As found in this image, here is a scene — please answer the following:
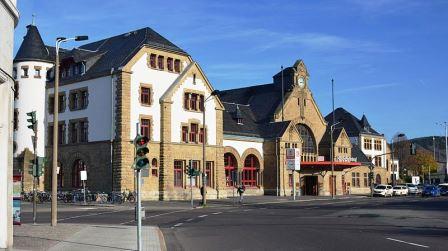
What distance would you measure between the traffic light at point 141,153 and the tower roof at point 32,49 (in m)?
44.3

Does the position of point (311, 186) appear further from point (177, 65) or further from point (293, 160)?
point (177, 65)

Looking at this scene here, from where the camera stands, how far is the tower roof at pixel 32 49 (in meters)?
55.9

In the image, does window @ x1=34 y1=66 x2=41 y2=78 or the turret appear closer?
the turret

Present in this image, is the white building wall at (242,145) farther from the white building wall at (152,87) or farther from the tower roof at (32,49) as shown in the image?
the tower roof at (32,49)

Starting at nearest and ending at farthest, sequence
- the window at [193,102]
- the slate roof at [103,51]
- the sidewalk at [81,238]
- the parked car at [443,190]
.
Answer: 1. the sidewalk at [81,238]
2. the slate roof at [103,51]
3. the window at [193,102]
4. the parked car at [443,190]

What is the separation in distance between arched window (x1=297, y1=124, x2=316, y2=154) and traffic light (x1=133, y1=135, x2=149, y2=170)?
6142cm

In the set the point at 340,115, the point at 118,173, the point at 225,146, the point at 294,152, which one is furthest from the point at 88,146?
the point at 340,115

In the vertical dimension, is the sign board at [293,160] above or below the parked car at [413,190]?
above

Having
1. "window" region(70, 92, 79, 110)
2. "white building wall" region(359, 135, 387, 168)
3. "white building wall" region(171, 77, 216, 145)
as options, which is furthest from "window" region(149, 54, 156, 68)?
"white building wall" region(359, 135, 387, 168)

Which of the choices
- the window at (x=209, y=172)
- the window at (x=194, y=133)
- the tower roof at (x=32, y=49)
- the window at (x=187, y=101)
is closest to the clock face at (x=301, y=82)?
the window at (x=209, y=172)

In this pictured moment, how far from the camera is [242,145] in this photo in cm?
6594

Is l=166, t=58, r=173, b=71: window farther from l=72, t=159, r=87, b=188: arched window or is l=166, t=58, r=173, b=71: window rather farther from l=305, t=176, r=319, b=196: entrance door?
l=305, t=176, r=319, b=196: entrance door

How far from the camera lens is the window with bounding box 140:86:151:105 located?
173ft

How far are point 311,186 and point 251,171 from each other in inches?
434
